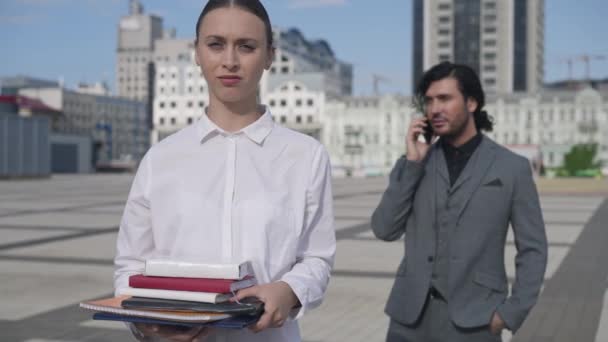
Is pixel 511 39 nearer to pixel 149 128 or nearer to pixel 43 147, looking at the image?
pixel 149 128

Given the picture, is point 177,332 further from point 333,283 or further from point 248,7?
point 333,283

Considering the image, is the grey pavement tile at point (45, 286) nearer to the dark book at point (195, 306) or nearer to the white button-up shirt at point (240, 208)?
the white button-up shirt at point (240, 208)

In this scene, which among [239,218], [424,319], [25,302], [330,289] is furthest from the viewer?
[330,289]

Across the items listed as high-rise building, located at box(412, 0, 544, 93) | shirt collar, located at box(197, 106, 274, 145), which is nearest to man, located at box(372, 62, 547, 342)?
shirt collar, located at box(197, 106, 274, 145)

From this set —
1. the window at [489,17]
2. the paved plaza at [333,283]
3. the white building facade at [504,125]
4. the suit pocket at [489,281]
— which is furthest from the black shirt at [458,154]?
the window at [489,17]

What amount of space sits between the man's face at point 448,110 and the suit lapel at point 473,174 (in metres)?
0.13

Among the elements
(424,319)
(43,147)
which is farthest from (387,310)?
(43,147)

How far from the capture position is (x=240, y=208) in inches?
76.7

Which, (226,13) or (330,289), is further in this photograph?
(330,289)

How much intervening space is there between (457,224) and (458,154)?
0.33 meters

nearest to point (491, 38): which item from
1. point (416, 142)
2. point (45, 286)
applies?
point (45, 286)

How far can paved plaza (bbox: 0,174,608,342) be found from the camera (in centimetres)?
679

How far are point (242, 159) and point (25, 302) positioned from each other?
6.77 metres

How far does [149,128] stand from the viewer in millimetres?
141250
